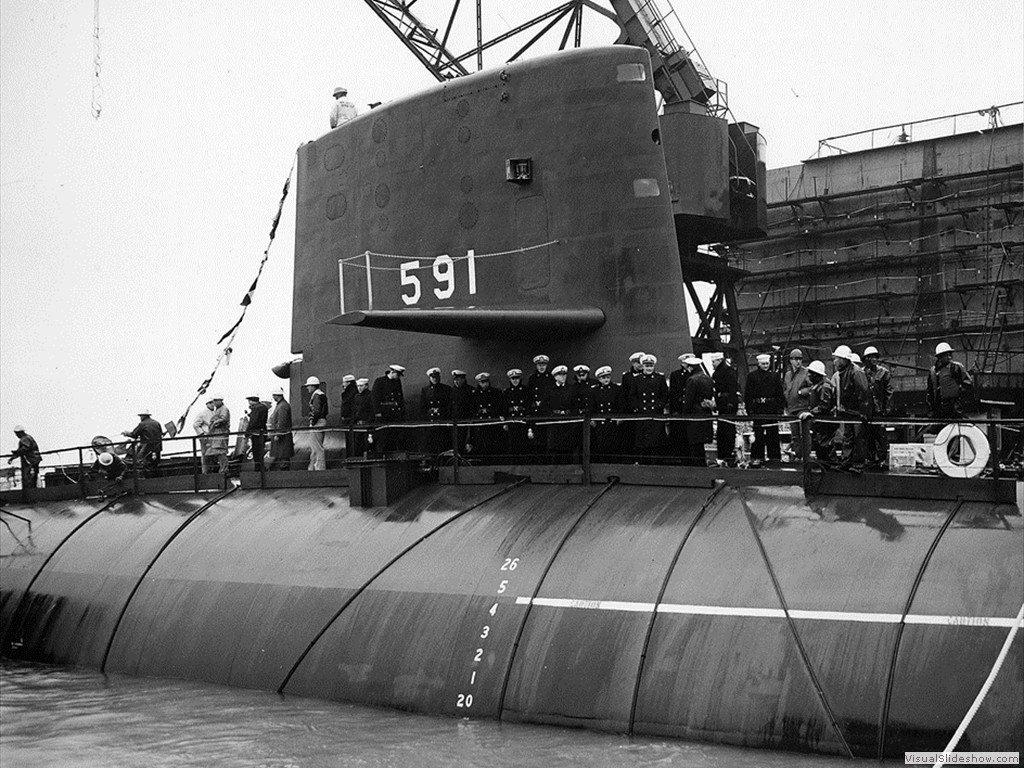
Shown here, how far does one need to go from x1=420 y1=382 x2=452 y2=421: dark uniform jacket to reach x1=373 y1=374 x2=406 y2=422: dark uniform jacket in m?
0.42

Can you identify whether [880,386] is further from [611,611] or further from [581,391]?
[611,611]

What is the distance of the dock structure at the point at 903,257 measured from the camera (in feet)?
119

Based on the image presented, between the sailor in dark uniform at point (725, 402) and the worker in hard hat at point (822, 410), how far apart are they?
3.26 feet

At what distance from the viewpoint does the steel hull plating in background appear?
944cm

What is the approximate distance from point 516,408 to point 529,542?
312 centimetres

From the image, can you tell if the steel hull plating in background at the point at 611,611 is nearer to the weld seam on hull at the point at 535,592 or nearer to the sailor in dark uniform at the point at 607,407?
the weld seam on hull at the point at 535,592

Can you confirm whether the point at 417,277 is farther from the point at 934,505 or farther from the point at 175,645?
the point at 934,505

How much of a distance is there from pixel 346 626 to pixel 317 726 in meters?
1.54

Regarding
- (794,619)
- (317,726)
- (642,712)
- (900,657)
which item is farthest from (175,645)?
(900,657)

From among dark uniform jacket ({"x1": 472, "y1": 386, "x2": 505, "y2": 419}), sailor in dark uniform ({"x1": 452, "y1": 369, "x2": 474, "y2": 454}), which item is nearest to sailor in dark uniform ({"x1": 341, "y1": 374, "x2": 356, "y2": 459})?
sailor in dark uniform ({"x1": 452, "y1": 369, "x2": 474, "y2": 454})

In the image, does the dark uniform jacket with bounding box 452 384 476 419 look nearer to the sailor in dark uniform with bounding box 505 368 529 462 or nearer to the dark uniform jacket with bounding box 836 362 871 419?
the sailor in dark uniform with bounding box 505 368 529 462

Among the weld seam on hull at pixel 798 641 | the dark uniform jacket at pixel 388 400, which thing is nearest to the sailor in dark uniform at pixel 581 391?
the dark uniform jacket at pixel 388 400

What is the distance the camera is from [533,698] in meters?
10.8

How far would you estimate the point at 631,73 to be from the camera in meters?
14.8
